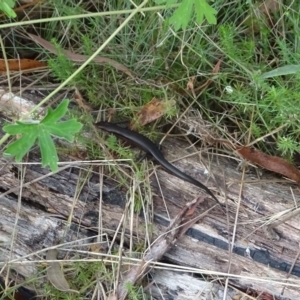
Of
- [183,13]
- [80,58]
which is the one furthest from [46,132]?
[80,58]

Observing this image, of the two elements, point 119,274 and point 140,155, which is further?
point 140,155

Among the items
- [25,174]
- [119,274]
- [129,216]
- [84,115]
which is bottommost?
[119,274]

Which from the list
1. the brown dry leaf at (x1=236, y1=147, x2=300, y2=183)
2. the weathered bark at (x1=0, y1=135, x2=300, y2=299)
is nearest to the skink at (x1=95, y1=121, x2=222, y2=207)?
the weathered bark at (x1=0, y1=135, x2=300, y2=299)

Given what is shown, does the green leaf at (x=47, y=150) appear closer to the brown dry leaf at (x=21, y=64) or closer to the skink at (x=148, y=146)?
the skink at (x=148, y=146)

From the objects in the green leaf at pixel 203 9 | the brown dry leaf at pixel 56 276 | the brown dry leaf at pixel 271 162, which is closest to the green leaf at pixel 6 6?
the green leaf at pixel 203 9

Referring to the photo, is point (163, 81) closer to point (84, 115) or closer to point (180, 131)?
point (180, 131)

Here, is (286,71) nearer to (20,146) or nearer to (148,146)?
(148,146)

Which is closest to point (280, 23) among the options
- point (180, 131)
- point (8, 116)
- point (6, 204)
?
point (180, 131)
